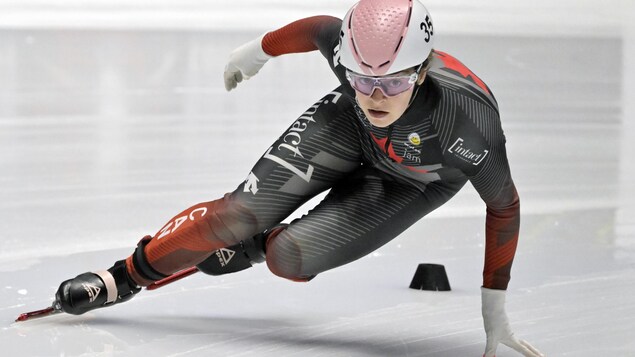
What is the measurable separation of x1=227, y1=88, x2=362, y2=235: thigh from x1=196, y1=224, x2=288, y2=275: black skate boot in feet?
0.42

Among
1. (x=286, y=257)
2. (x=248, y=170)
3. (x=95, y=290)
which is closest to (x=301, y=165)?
(x=286, y=257)

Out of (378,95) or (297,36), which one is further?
(297,36)

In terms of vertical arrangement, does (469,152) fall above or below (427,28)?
below

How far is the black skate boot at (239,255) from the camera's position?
135 inches

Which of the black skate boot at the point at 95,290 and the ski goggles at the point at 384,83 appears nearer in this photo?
the ski goggles at the point at 384,83

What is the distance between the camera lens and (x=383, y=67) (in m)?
2.90

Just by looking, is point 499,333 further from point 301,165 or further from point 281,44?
point 281,44

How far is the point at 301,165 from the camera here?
3.33 m

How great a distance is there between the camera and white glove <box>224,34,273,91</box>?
143 inches

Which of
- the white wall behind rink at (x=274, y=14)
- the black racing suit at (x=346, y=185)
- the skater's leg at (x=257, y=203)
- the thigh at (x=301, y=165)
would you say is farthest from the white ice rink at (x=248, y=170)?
the thigh at (x=301, y=165)

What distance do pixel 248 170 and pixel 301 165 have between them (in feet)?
7.21

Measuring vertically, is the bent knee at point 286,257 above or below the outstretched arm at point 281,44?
below

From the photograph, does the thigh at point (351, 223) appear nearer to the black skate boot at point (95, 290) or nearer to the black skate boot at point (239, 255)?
the black skate boot at point (239, 255)

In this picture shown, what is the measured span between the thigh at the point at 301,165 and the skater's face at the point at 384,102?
36 cm
